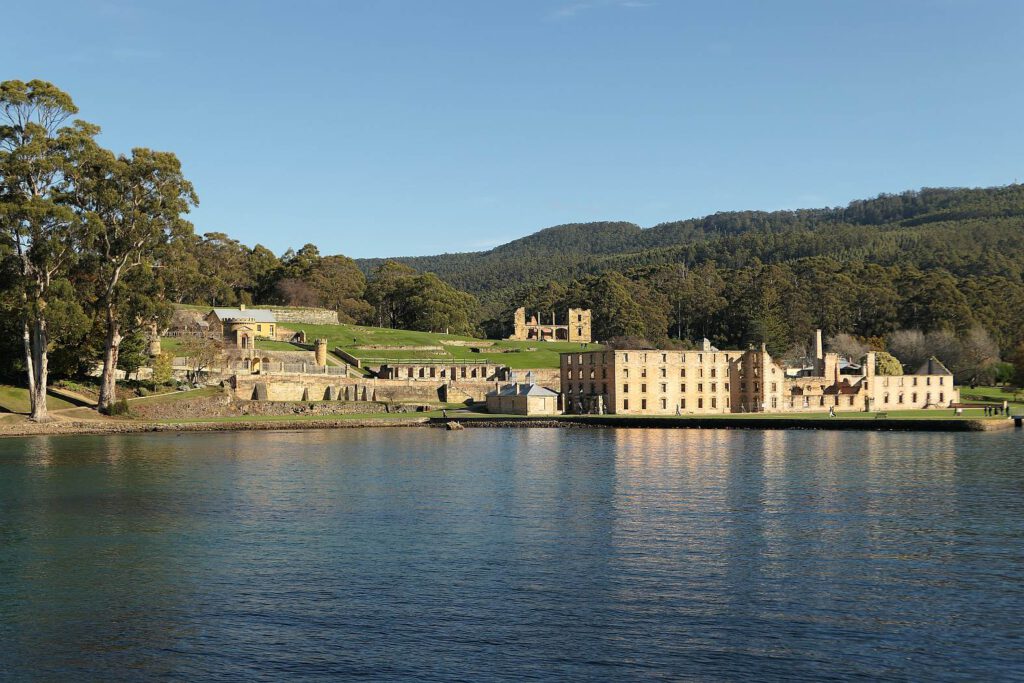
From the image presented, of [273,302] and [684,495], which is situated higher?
[273,302]


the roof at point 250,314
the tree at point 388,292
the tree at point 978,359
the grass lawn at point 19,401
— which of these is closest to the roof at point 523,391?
the roof at point 250,314

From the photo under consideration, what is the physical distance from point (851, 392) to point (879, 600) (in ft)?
263

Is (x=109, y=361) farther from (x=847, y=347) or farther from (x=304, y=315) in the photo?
(x=847, y=347)

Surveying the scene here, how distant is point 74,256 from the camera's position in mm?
69750

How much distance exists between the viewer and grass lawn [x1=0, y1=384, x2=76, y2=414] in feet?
239

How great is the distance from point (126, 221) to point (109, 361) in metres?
9.84

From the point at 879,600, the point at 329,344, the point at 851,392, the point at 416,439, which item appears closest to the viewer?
the point at 879,600

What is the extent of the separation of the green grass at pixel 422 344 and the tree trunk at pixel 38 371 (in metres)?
40.9

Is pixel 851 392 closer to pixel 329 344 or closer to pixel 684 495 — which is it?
pixel 329 344

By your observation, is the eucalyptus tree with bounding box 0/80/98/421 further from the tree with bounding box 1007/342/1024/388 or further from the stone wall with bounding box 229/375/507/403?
the tree with bounding box 1007/342/1024/388

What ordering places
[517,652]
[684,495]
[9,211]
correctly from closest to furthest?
[517,652]
[684,495]
[9,211]

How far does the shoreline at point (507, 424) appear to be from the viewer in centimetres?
7081

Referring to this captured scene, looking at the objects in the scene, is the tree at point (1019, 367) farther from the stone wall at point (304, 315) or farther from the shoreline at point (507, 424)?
the stone wall at point (304, 315)

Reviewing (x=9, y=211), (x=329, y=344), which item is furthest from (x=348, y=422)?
(x=329, y=344)
